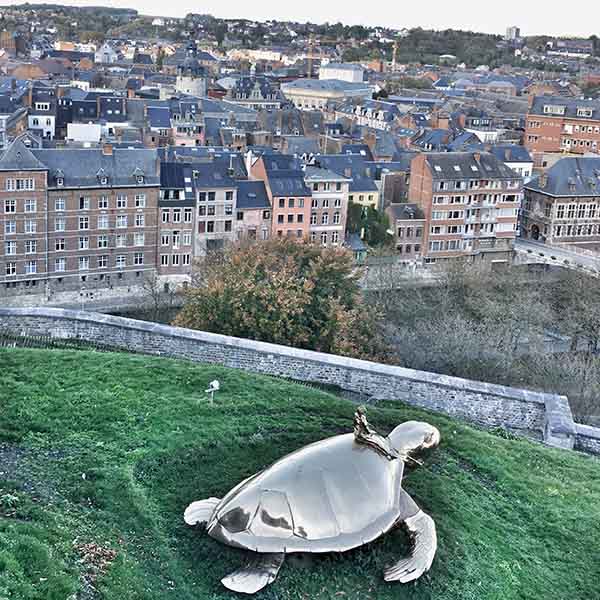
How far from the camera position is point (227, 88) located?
117438 mm

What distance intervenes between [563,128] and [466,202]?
3394 cm

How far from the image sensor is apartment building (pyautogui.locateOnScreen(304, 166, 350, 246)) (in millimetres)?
61562

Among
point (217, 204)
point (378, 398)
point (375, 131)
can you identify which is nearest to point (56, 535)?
point (378, 398)

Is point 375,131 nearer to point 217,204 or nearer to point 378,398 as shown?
point 217,204

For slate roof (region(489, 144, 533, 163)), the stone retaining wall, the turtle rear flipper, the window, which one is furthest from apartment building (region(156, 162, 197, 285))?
the turtle rear flipper

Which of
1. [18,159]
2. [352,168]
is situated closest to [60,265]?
[18,159]

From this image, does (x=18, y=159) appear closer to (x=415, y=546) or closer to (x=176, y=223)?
(x=176, y=223)

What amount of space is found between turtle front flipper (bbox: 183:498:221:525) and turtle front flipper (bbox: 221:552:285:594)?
133 cm

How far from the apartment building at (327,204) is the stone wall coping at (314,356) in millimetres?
35799

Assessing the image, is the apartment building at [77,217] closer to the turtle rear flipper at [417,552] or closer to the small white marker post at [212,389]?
the small white marker post at [212,389]

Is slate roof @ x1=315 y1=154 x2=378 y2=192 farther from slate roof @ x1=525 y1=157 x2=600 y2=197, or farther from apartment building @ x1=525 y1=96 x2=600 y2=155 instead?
apartment building @ x1=525 y1=96 x2=600 y2=155

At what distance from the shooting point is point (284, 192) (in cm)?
5975

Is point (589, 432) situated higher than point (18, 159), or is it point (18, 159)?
point (18, 159)

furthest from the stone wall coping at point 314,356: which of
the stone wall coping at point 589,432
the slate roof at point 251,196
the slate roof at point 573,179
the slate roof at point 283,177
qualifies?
the slate roof at point 573,179
